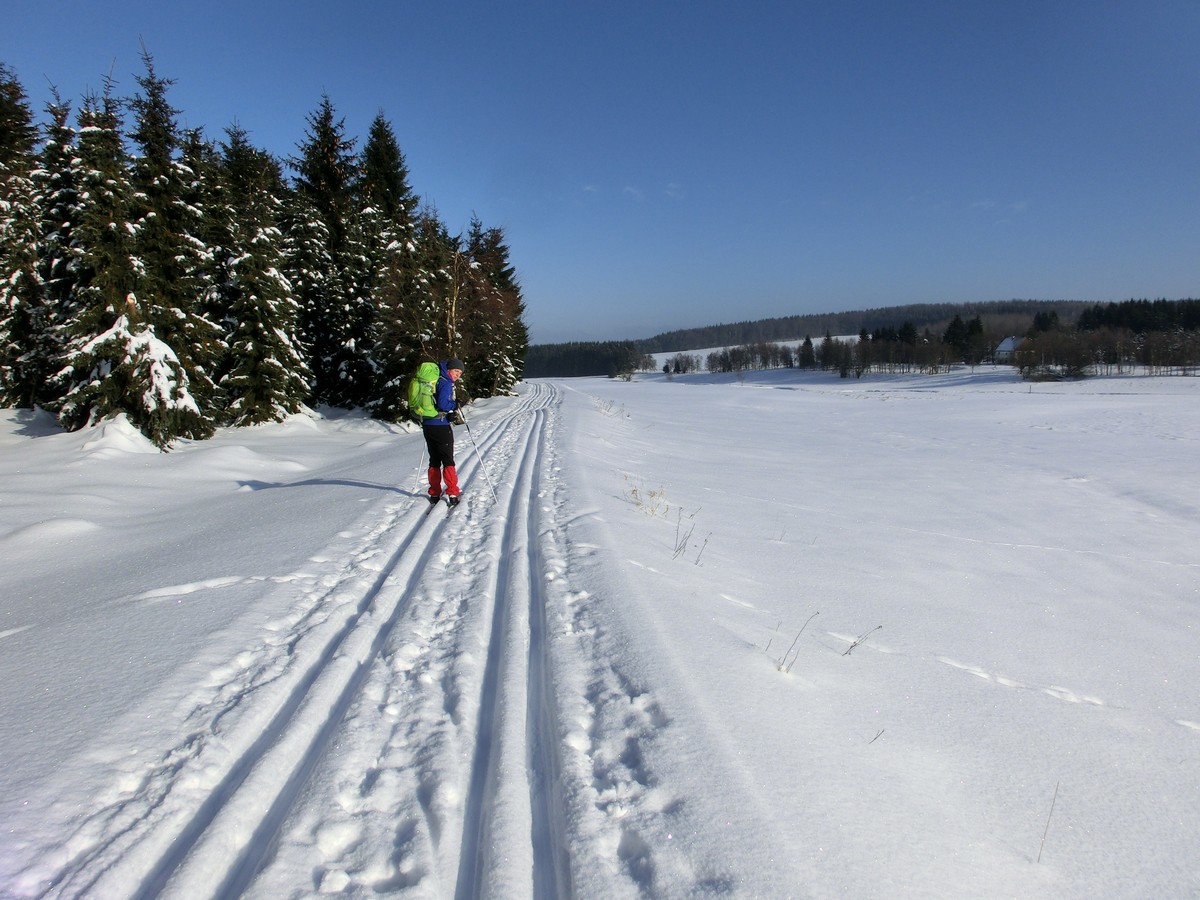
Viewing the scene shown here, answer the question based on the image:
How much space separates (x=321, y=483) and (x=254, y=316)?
1204 centimetres

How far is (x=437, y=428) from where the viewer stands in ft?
25.7

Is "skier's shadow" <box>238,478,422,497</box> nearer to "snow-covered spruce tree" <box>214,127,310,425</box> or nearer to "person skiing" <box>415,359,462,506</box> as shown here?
"person skiing" <box>415,359,462,506</box>

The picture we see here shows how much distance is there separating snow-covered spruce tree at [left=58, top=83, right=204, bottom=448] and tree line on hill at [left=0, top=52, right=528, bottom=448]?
0.12 ft

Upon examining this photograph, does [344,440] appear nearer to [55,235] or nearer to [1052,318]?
[55,235]

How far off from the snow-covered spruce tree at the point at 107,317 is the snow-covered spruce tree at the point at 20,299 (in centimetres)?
435

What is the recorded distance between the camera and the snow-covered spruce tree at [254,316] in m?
18.5

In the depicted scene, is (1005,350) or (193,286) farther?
(1005,350)

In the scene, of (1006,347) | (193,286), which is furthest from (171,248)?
(1006,347)

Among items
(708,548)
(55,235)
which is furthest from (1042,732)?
(55,235)

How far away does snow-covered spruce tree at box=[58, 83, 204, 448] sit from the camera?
46.7 feet

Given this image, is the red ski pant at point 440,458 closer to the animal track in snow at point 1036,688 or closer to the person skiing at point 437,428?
the person skiing at point 437,428

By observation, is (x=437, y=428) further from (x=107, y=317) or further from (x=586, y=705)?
(x=107, y=317)

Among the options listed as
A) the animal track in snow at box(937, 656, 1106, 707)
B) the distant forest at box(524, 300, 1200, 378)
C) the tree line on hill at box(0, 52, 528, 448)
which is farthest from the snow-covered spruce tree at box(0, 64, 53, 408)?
the distant forest at box(524, 300, 1200, 378)

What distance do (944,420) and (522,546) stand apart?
29249mm
